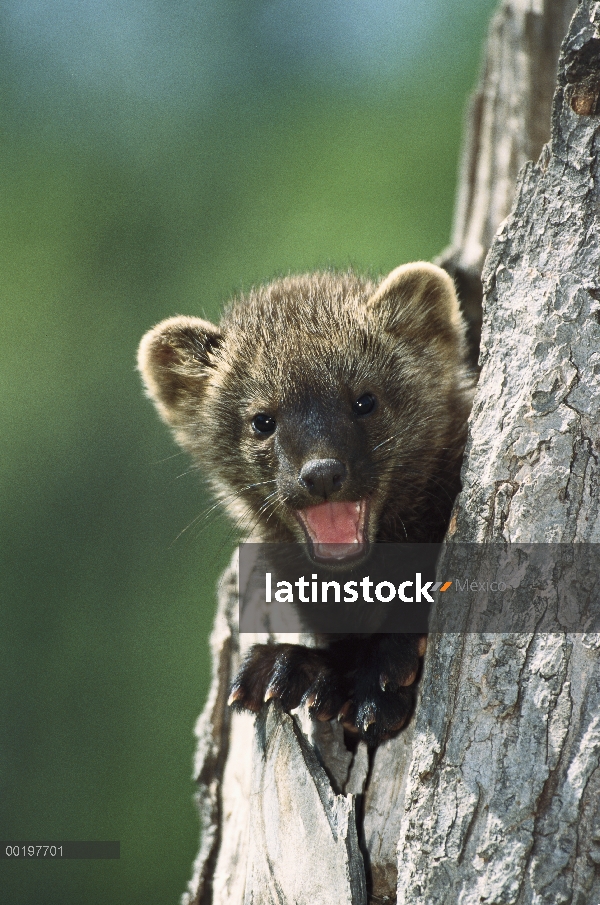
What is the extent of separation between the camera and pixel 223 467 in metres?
4.12

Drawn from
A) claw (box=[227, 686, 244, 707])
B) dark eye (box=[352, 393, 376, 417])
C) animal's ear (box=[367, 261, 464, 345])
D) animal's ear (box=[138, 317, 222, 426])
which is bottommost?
claw (box=[227, 686, 244, 707])

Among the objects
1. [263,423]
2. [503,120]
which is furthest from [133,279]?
[263,423]

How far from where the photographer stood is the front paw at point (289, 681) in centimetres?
330

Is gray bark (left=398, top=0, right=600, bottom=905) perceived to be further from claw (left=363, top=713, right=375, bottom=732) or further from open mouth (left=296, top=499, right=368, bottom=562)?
open mouth (left=296, top=499, right=368, bottom=562)

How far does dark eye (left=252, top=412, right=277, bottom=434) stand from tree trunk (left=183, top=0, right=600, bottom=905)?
1162mm

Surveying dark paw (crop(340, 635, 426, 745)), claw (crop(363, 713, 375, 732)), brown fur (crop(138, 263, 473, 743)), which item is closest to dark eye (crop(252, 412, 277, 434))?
brown fur (crop(138, 263, 473, 743))

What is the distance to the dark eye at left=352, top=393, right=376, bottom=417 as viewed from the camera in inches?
144

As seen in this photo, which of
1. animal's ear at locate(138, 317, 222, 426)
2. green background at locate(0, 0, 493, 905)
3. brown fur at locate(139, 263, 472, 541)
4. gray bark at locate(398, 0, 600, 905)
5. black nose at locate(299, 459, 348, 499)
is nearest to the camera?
gray bark at locate(398, 0, 600, 905)

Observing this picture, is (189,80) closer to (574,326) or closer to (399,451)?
(399,451)

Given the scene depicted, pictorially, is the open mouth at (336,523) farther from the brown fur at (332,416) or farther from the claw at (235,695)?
the claw at (235,695)

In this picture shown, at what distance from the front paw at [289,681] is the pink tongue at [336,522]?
45cm

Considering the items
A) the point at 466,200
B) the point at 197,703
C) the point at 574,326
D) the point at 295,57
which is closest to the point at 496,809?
the point at 574,326

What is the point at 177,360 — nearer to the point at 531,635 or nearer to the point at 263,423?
the point at 263,423

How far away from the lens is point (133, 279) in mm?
9047
